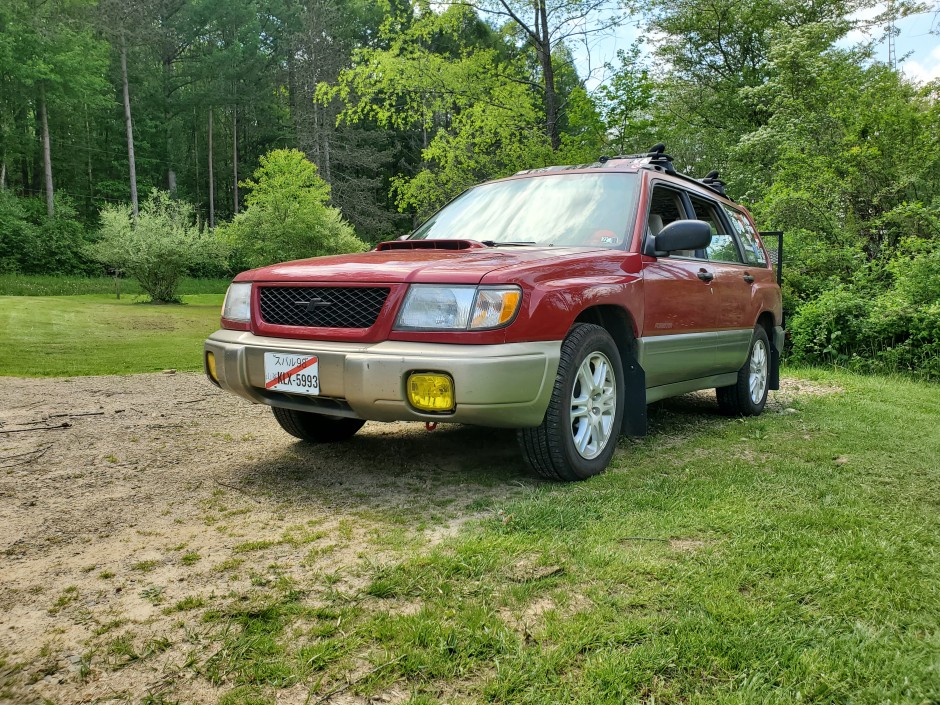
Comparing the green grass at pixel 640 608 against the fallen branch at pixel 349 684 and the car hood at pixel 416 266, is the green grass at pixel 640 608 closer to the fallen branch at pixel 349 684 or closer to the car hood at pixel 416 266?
the fallen branch at pixel 349 684

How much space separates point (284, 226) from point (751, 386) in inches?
1014

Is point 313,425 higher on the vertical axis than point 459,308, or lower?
lower

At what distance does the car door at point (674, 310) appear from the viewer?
4.32 m

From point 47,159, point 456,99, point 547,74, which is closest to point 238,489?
point 547,74

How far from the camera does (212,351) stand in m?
3.92

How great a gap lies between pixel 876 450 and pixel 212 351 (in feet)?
13.8

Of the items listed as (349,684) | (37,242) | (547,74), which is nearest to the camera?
(349,684)

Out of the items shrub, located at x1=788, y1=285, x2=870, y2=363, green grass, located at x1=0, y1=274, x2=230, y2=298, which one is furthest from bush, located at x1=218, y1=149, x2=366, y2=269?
shrub, located at x1=788, y1=285, x2=870, y2=363

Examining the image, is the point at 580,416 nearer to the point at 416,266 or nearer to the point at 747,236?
the point at 416,266

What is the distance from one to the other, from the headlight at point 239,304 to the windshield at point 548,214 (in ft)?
4.28

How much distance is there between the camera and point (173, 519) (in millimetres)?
3160

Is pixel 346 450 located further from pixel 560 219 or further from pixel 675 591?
pixel 675 591

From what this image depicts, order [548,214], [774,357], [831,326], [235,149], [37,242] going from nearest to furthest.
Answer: [548,214]
[774,357]
[831,326]
[37,242]
[235,149]

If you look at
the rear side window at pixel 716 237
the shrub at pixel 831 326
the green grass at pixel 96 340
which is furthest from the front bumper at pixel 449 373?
the shrub at pixel 831 326
